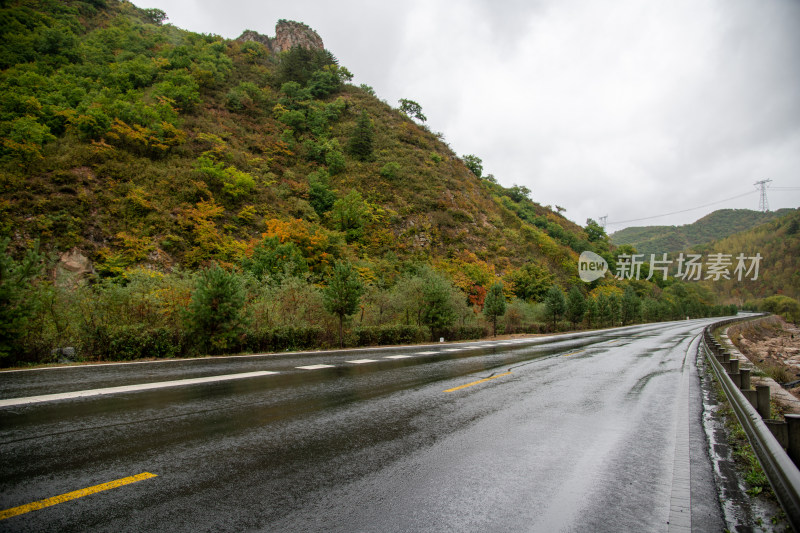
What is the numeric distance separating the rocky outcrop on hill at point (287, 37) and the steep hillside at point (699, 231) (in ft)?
434

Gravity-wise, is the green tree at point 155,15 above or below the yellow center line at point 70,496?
above

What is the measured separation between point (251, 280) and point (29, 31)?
54.8m

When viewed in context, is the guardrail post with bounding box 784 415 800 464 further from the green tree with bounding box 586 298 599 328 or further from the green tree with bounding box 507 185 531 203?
the green tree with bounding box 507 185 531 203

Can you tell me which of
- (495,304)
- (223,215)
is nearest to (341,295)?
(495,304)

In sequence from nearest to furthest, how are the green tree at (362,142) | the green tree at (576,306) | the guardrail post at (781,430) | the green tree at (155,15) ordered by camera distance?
the guardrail post at (781,430) → the green tree at (576,306) → the green tree at (362,142) → the green tree at (155,15)

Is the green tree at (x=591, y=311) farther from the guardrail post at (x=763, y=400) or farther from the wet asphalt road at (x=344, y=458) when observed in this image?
the guardrail post at (x=763, y=400)

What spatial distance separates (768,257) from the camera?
11188cm

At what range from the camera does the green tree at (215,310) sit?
436 inches

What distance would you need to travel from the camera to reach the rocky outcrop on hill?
88.6 meters

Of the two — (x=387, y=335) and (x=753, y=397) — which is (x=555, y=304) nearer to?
(x=387, y=335)

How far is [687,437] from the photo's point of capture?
4.45 metres

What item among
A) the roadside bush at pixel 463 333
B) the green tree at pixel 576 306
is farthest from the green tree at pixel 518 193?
the roadside bush at pixel 463 333

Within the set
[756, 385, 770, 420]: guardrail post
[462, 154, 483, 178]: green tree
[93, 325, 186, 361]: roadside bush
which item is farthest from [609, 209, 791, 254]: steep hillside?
[93, 325, 186, 361]: roadside bush

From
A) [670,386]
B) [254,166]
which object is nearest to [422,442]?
[670,386]
